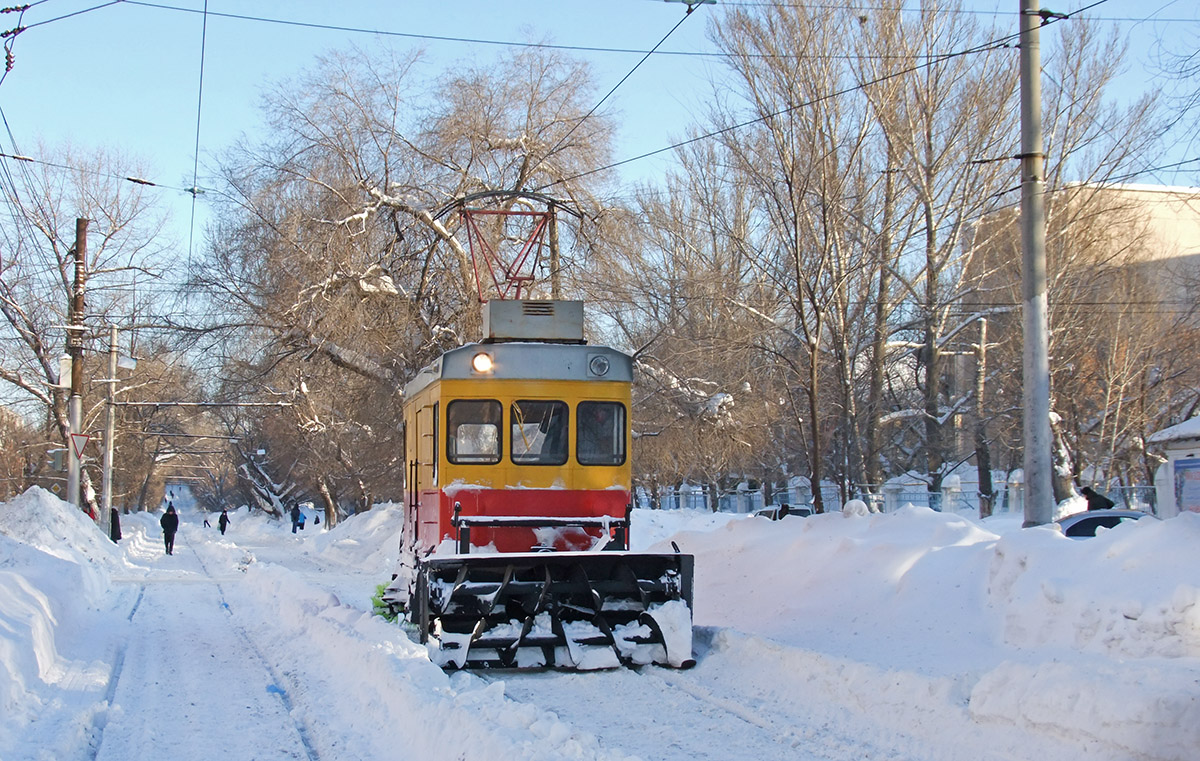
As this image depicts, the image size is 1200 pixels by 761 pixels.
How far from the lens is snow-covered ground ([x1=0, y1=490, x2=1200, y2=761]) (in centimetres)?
636

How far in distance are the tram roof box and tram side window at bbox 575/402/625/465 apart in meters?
0.91

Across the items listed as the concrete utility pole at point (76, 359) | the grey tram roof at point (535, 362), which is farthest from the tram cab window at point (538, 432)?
the concrete utility pole at point (76, 359)

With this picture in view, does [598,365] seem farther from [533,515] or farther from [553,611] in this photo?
[553,611]

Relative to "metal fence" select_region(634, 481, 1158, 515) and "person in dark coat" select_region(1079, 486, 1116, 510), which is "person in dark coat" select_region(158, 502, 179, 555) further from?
"person in dark coat" select_region(1079, 486, 1116, 510)

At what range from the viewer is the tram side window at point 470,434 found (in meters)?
10.9

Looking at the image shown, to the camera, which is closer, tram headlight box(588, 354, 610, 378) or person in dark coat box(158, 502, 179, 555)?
tram headlight box(588, 354, 610, 378)

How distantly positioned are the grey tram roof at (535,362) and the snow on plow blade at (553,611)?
205 centimetres

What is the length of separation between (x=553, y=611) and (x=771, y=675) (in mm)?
2098

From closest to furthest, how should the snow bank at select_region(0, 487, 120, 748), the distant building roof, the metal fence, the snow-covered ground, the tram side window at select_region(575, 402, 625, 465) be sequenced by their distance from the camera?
the snow-covered ground
the snow bank at select_region(0, 487, 120, 748)
the tram side window at select_region(575, 402, 625, 465)
the distant building roof
the metal fence

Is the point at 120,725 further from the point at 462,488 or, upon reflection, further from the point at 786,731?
the point at 786,731

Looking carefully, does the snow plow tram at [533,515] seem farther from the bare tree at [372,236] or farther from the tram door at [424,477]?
the bare tree at [372,236]

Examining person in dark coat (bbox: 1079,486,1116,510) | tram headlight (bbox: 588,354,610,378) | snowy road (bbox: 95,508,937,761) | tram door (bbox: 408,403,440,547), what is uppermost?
tram headlight (bbox: 588,354,610,378)

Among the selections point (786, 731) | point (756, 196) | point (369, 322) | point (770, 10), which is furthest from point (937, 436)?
point (786, 731)

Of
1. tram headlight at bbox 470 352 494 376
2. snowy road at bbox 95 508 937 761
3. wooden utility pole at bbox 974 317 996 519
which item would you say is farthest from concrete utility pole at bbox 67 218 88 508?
wooden utility pole at bbox 974 317 996 519
